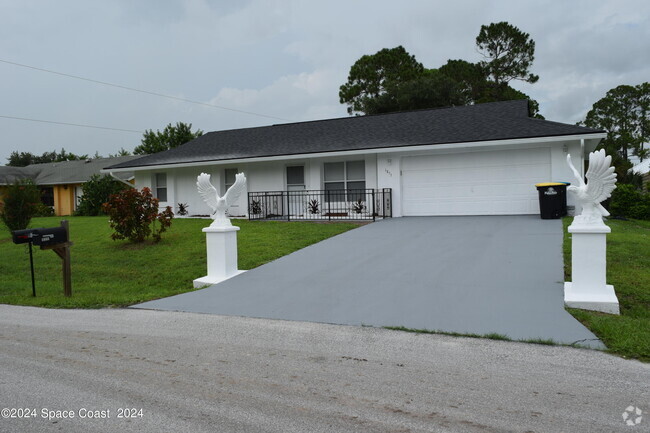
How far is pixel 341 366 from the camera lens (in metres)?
4.26

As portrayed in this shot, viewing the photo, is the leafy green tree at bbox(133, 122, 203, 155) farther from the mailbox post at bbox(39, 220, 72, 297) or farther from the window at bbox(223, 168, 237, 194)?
the mailbox post at bbox(39, 220, 72, 297)

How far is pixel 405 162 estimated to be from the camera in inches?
639

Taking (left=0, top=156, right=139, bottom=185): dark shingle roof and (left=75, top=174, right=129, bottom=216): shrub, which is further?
(left=0, top=156, right=139, bottom=185): dark shingle roof

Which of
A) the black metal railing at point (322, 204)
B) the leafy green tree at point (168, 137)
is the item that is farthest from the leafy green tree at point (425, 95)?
the black metal railing at point (322, 204)

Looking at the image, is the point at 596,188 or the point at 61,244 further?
the point at 61,244

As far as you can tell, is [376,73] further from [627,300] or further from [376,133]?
[627,300]

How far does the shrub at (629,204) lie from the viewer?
1827cm

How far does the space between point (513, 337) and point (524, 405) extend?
163 centimetres

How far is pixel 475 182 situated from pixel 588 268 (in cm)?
961

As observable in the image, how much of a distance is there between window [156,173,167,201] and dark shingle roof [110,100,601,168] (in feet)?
2.87

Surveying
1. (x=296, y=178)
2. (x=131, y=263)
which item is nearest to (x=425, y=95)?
(x=296, y=178)

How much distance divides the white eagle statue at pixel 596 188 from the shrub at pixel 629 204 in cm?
1428

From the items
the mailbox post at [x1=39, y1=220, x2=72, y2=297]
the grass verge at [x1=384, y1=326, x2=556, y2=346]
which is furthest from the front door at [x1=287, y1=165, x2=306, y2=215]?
the grass verge at [x1=384, y1=326, x2=556, y2=346]

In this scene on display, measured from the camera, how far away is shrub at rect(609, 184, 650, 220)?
18266 mm
